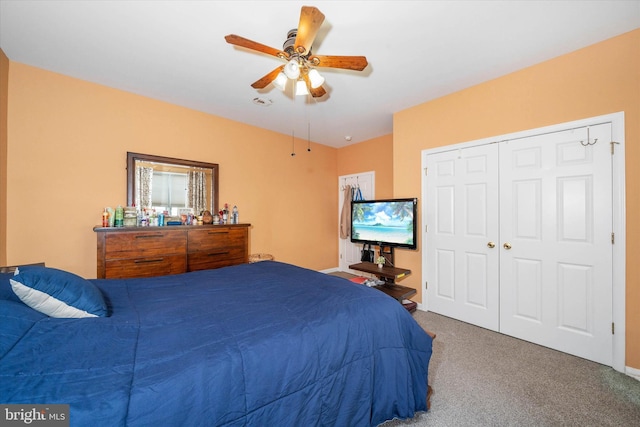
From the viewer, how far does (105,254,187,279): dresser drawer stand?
2.51 m

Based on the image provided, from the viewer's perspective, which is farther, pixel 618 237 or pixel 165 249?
pixel 165 249

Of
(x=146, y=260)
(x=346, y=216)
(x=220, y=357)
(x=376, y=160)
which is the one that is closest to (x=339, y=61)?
(x=220, y=357)

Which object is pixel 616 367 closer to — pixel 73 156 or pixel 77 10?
pixel 77 10

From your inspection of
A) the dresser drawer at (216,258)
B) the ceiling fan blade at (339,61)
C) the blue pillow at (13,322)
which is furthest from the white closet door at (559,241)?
the blue pillow at (13,322)

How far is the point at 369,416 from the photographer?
50.4 inches

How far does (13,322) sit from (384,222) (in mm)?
3277

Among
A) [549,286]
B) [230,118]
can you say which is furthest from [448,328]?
[230,118]

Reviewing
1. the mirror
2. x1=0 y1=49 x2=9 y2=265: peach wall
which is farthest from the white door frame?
x1=0 y1=49 x2=9 y2=265: peach wall

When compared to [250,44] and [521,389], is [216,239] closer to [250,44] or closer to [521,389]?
[250,44]

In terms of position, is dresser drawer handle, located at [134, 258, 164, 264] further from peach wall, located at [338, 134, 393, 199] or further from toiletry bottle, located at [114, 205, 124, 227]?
peach wall, located at [338, 134, 393, 199]

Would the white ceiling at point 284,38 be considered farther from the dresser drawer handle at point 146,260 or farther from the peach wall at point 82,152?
the dresser drawer handle at point 146,260

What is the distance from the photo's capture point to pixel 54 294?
1157 mm

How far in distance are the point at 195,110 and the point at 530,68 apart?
4016 mm

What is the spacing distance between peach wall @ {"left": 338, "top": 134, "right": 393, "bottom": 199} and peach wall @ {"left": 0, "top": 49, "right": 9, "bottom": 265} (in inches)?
184
